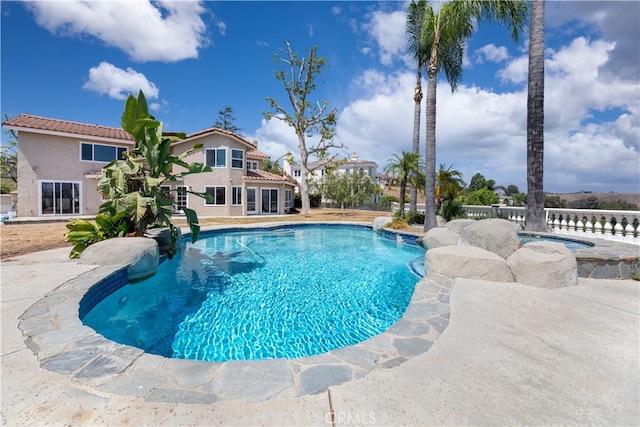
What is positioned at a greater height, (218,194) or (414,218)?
(218,194)

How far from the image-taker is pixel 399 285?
704cm

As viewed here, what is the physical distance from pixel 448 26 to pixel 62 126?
25.9 meters

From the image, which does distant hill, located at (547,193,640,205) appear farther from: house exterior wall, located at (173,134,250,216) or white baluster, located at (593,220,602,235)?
house exterior wall, located at (173,134,250,216)

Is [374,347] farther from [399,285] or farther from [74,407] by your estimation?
[399,285]

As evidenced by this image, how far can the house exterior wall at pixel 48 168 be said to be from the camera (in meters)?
18.1

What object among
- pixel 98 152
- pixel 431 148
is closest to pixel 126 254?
pixel 431 148

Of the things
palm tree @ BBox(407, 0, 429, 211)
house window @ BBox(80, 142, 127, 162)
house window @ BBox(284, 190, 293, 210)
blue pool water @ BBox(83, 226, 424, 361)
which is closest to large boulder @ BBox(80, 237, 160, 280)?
blue pool water @ BBox(83, 226, 424, 361)

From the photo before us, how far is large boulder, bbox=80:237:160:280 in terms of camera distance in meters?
6.20

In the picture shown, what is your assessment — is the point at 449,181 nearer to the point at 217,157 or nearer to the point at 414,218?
the point at 414,218

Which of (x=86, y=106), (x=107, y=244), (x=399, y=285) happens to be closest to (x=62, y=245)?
(x=107, y=244)

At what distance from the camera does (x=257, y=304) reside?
5.79 meters

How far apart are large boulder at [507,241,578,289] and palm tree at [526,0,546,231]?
663 centimetres

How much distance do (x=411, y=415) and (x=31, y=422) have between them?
2.59m

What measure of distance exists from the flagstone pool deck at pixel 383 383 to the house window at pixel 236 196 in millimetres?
21309
